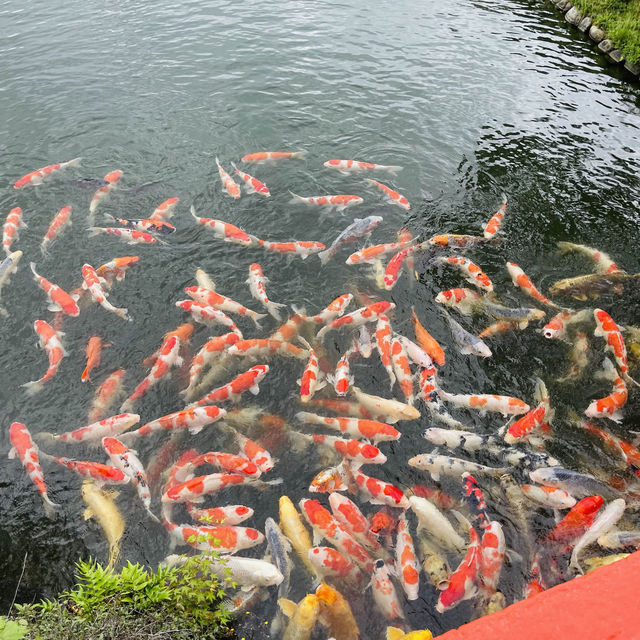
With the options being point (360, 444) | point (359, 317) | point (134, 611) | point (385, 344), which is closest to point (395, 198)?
point (359, 317)

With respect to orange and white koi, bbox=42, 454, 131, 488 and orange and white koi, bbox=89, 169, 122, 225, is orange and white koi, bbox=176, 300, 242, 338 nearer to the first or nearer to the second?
orange and white koi, bbox=42, 454, 131, 488

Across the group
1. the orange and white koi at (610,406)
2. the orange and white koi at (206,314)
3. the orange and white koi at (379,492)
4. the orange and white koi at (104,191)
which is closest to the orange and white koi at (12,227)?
the orange and white koi at (104,191)

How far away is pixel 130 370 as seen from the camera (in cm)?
768

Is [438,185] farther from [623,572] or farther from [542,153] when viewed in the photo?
[623,572]

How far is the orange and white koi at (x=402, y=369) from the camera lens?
736 cm

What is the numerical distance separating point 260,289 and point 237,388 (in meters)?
2.10

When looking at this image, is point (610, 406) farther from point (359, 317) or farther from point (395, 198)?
point (395, 198)

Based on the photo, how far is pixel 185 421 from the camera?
6.88 metres

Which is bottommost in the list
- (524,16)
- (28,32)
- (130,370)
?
(130,370)

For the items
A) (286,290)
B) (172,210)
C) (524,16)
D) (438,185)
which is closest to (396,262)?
(286,290)

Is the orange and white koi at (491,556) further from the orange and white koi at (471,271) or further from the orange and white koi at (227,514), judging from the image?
the orange and white koi at (471,271)

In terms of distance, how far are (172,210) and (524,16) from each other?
16.6m

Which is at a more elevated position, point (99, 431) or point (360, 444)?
point (360, 444)

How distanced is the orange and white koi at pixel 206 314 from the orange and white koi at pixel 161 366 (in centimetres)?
68
